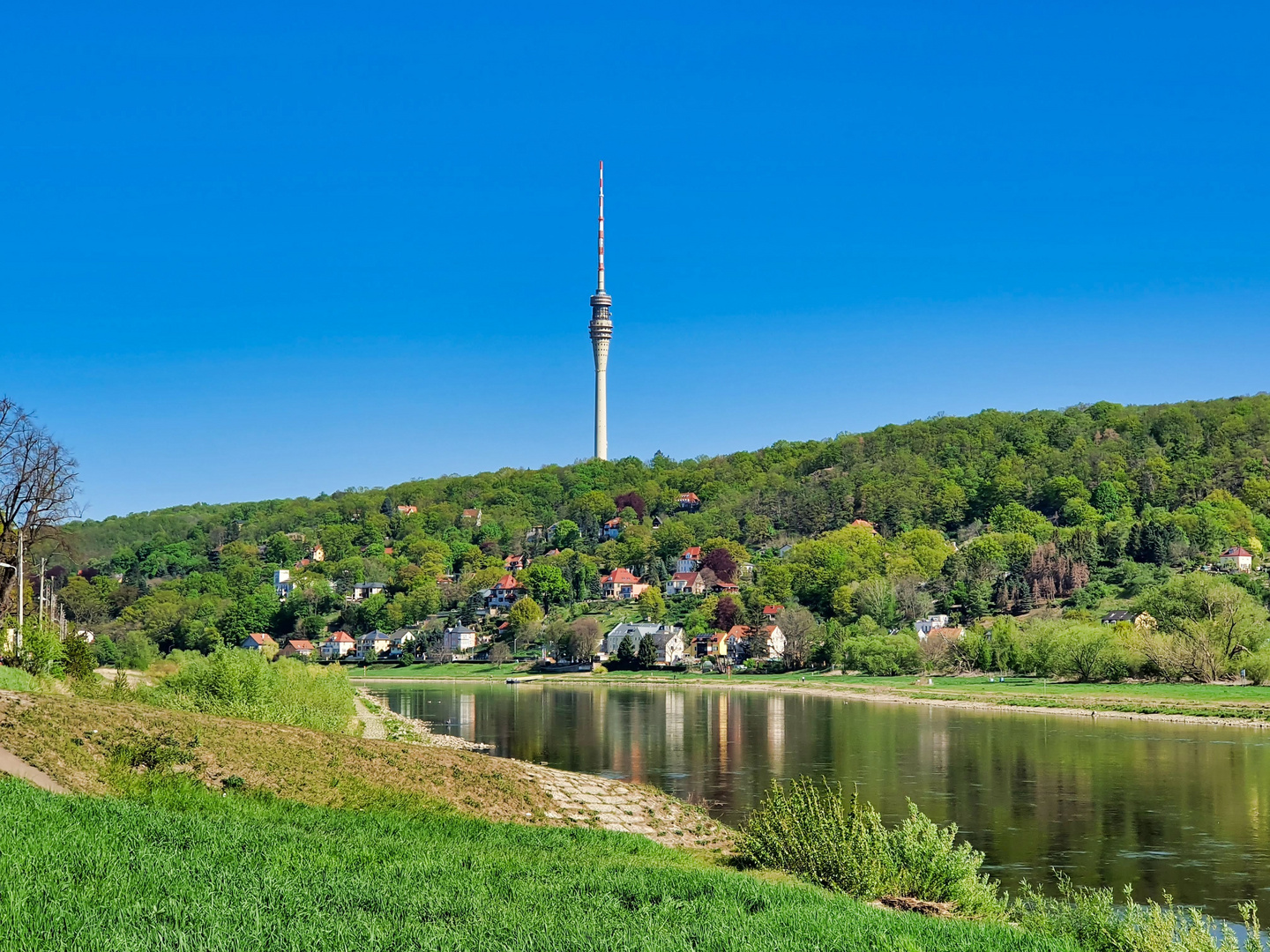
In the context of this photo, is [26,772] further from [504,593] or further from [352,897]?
[504,593]

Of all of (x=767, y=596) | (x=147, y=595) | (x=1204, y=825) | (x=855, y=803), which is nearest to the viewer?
(x=855, y=803)

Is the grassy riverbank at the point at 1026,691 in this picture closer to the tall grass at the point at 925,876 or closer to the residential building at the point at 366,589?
the tall grass at the point at 925,876

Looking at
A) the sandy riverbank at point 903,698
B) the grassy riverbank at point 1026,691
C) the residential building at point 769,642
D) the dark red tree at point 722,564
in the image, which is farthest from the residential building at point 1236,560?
the dark red tree at point 722,564

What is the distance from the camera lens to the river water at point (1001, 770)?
2352 cm

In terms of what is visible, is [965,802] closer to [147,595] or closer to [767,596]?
[767,596]

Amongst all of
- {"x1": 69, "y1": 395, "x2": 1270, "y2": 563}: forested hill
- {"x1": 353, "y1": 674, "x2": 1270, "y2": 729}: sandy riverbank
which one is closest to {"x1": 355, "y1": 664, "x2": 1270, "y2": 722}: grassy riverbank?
{"x1": 353, "y1": 674, "x2": 1270, "y2": 729}: sandy riverbank

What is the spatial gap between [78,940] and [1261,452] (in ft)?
598

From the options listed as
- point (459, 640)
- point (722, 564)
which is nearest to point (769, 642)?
point (459, 640)

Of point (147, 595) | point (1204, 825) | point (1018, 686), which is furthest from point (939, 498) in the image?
point (1204, 825)

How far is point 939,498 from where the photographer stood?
174875 millimetres

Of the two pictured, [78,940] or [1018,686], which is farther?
[1018,686]

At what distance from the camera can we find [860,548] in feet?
486

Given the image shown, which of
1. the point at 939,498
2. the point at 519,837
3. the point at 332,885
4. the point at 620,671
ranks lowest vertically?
the point at 620,671

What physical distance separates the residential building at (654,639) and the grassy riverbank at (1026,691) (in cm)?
887
